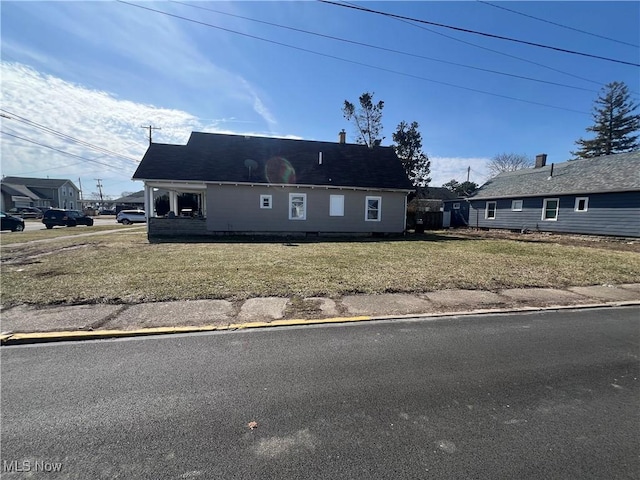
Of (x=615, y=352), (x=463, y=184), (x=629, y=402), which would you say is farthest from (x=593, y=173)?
(x=463, y=184)

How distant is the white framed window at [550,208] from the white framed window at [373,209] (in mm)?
13283

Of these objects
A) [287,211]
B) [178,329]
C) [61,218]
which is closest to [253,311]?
[178,329]

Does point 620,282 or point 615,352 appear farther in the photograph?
point 620,282

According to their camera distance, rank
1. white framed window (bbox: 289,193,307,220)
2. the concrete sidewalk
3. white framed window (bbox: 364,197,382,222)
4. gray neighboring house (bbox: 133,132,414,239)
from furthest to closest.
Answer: white framed window (bbox: 364,197,382,222), white framed window (bbox: 289,193,307,220), gray neighboring house (bbox: 133,132,414,239), the concrete sidewalk

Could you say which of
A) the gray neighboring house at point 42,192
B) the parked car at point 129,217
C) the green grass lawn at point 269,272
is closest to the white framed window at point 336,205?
the green grass lawn at point 269,272

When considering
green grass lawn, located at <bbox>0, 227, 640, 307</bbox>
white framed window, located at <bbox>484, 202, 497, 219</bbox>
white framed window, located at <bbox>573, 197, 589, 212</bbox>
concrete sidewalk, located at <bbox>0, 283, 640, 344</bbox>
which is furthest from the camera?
white framed window, located at <bbox>484, 202, 497, 219</bbox>

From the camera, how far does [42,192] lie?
65.8 metres

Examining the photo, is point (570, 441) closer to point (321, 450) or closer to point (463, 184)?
point (321, 450)

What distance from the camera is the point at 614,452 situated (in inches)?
87.7

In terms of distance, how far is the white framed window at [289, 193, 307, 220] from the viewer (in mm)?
17391

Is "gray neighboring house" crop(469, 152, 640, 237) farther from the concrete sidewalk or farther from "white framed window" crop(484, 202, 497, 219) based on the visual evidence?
the concrete sidewalk

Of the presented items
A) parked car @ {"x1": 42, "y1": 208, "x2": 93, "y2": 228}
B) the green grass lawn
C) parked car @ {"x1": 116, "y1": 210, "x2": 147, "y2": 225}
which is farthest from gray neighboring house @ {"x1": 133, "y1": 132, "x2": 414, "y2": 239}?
parked car @ {"x1": 116, "y1": 210, "x2": 147, "y2": 225}

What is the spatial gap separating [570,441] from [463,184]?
61499mm

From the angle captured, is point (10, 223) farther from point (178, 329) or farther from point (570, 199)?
point (570, 199)
